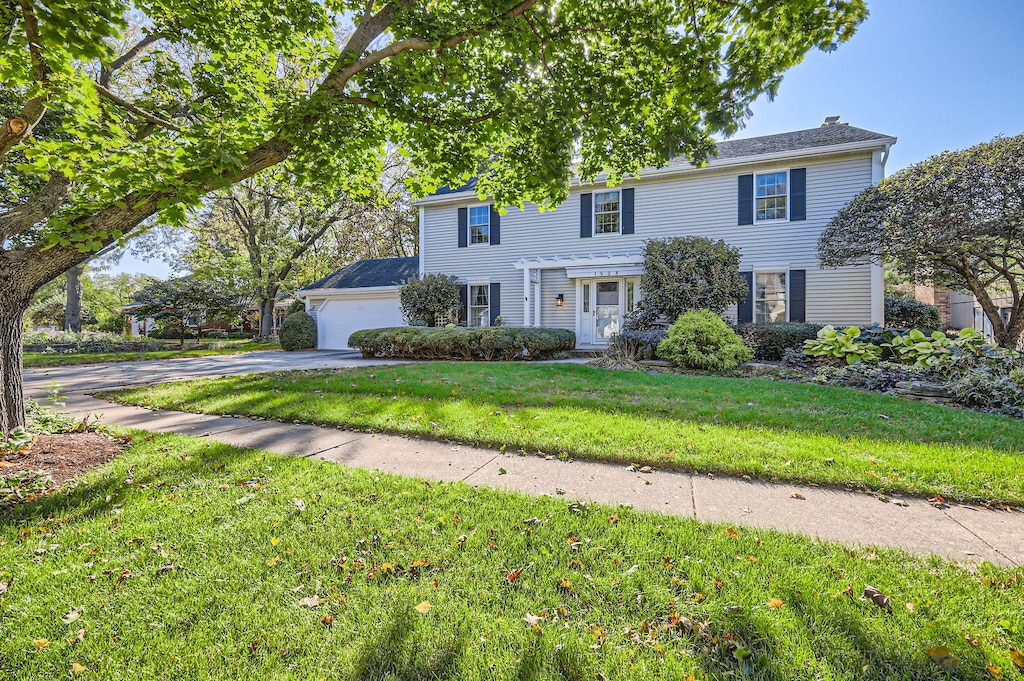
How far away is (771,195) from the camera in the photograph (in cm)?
1173

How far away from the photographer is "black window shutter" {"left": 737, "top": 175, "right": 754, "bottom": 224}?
11.9m

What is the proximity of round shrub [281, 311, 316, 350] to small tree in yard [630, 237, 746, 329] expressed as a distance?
12892 mm

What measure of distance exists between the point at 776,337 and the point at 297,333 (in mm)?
16134

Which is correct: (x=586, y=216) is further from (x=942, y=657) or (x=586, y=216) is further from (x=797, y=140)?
(x=942, y=657)

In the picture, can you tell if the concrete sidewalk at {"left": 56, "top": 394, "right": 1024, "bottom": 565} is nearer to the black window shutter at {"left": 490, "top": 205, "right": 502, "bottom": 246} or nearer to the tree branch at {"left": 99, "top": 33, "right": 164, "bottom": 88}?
the tree branch at {"left": 99, "top": 33, "right": 164, "bottom": 88}

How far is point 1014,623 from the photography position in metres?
1.75

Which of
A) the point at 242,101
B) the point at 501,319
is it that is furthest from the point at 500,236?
the point at 242,101

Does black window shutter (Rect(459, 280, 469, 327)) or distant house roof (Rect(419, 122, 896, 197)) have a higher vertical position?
distant house roof (Rect(419, 122, 896, 197))

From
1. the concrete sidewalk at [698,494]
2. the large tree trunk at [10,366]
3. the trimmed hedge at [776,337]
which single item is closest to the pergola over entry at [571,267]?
the trimmed hedge at [776,337]

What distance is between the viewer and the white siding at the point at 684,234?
36.5ft

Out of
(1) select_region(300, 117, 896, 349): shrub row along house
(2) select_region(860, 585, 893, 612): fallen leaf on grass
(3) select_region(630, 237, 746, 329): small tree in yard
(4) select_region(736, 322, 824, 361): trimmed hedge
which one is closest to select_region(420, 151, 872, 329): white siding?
(1) select_region(300, 117, 896, 349): shrub row along house

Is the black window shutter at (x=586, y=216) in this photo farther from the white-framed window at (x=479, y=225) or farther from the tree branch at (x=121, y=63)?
the tree branch at (x=121, y=63)

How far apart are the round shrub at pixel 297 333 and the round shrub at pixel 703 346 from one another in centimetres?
1374

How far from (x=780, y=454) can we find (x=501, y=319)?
1064 cm
